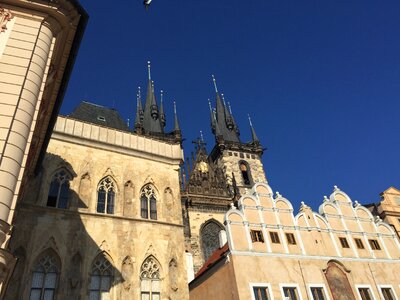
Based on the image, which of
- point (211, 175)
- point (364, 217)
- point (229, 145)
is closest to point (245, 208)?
point (364, 217)

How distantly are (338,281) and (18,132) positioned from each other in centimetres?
1516

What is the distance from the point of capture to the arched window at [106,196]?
15102 millimetres

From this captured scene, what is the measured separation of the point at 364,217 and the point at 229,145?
96.2ft

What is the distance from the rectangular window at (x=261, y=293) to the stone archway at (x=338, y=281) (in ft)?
10.9

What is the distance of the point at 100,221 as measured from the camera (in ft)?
47.7

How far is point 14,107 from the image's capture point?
7465 mm

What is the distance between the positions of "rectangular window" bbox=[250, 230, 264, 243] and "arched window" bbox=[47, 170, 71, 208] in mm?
8323

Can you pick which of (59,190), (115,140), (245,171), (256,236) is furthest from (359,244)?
(245,171)

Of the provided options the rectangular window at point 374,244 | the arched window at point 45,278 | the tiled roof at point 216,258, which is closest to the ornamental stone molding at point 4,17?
the arched window at point 45,278

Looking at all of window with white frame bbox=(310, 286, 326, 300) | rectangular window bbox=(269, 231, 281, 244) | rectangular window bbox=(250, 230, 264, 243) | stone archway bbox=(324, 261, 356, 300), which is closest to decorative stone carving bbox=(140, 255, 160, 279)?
rectangular window bbox=(250, 230, 264, 243)

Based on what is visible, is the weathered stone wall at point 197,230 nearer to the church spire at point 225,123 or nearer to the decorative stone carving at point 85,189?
the decorative stone carving at point 85,189

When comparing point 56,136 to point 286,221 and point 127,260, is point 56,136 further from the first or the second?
point 286,221

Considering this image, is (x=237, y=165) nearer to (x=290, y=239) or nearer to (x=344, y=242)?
(x=344, y=242)

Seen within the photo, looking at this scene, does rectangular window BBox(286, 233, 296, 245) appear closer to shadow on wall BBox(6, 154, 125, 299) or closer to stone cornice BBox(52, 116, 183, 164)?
stone cornice BBox(52, 116, 183, 164)
